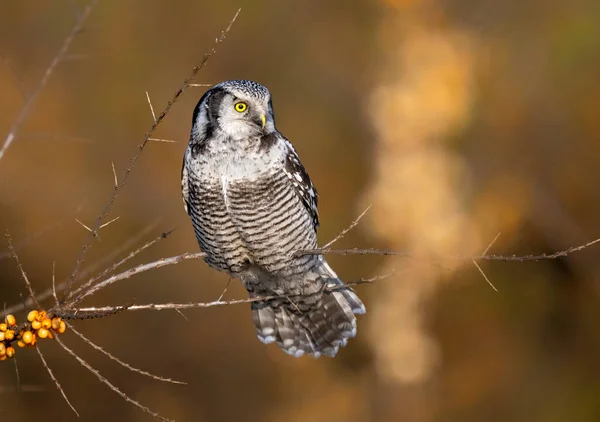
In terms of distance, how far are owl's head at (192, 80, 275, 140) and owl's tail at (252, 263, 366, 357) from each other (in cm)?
174

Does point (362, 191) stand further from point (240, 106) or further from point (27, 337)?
point (27, 337)

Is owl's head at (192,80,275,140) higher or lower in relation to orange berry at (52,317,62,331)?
higher

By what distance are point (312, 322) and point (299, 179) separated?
1426mm

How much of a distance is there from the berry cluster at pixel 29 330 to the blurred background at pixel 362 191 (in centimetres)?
1030

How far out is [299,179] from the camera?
6066mm

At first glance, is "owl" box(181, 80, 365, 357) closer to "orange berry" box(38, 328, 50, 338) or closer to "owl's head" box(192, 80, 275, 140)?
"owl's head" box(192, 80, 275, 140)

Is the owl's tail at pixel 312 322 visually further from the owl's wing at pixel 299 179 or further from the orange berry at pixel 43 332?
the orange berry at pixel 43 332

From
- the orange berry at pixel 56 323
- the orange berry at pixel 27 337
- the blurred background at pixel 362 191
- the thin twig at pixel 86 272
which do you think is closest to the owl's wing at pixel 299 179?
the thin twig at pixel 86 272

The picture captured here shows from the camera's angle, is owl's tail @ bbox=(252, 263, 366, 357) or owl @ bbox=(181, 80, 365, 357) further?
owl's tail @ bbox=(252, 263, 366, 357)

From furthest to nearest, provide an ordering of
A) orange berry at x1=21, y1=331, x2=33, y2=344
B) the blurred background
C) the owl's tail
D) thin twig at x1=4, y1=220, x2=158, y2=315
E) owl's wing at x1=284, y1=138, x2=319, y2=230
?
1. the blurred background
2. the owl's tail
3. owl's wing at x1=284, y1=138, x2=319, y2=230
4. thin twig at x1=4, y1=220, x2=158, y2=315
5. orange berry at x1=21, y1=331, x2=33, y2=344

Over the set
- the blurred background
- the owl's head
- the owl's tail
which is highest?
the owl's head

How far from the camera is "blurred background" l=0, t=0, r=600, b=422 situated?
51.4 feet

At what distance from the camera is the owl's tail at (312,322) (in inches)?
273

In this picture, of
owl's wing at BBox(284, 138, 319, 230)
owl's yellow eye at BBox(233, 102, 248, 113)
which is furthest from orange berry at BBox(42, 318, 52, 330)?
owl's wing at BBox(284, 138, 319, 230)
